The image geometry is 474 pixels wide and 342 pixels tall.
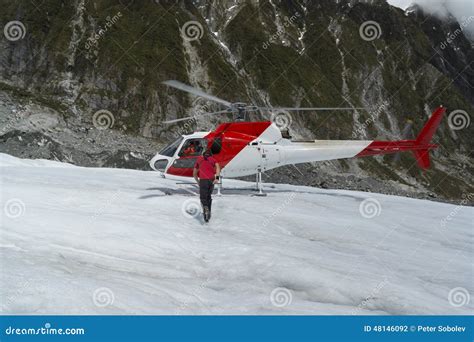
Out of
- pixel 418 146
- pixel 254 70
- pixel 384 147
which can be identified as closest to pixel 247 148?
pixel 384 147

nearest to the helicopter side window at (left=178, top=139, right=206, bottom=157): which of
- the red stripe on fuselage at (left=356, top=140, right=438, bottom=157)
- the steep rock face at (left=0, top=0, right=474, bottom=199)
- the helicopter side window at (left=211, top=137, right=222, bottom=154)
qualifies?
the helicopter side window at (left=211, top=137, right=222, bottom=154)

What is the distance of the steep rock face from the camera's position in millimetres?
75438

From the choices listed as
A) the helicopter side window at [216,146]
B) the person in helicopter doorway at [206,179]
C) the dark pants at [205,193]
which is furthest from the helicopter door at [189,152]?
the dark pants at [205,193]

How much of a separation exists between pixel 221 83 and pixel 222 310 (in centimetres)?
9167

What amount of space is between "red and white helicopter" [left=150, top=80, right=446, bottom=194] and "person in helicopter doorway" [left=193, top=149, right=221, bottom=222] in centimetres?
296

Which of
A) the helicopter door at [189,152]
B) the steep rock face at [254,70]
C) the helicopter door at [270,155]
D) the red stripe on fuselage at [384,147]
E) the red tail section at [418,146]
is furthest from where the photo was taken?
the steep rock face at [254,70]

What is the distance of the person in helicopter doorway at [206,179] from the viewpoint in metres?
9.83

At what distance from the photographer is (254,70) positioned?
368ft

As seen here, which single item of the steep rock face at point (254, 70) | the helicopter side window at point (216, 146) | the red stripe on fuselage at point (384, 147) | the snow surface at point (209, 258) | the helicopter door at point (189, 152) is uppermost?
the steep rock face at point (254, 70)

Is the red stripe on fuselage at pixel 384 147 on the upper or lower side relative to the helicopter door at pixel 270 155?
upper

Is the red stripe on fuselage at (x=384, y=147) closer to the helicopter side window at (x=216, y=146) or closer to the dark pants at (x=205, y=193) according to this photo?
the helicopter side window at (x=216, y=146)

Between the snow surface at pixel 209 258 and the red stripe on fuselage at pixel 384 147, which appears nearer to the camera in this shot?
the snow surface at pixel 209 258
